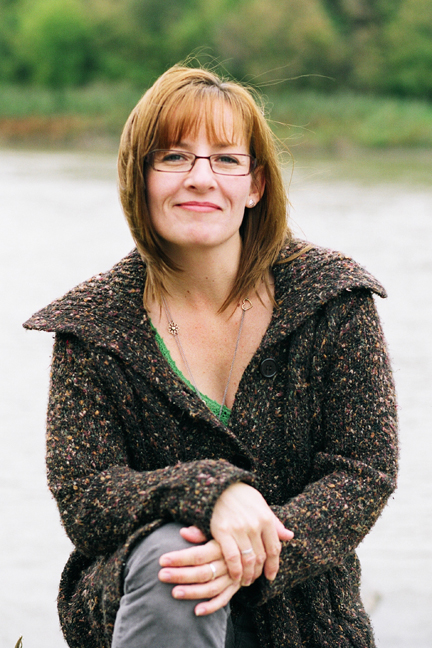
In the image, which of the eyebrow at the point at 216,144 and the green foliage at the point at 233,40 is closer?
the eyebrow at the point at 216,144

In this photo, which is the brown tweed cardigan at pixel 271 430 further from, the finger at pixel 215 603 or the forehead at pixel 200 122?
the forehead at pixel 200 122

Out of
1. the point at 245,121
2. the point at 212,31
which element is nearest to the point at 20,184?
the point at 245,121

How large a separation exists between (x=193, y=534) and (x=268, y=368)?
0.41m

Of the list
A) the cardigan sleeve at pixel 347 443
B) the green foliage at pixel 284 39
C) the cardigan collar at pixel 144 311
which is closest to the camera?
the cardigan sleeve at pixel 347 443

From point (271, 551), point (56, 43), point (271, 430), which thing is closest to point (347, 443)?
point (271, 430)

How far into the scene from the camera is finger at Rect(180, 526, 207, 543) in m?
1.37

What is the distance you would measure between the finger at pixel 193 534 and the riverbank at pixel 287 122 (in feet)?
62.0

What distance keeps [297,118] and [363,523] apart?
22.0 metres

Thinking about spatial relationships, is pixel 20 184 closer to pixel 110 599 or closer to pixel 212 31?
pixel 110 599

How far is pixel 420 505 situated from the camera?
3016 millimetres

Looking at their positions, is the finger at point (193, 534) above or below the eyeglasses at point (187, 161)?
below

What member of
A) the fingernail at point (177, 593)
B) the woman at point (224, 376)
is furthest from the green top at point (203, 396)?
the fingernail at point (177, 593)

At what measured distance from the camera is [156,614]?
52.0 inches

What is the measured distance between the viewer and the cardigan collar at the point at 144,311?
163 cm
